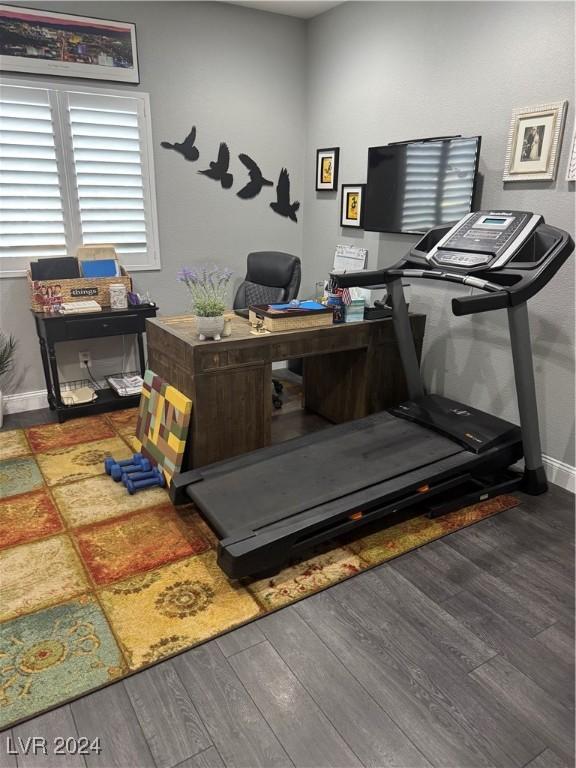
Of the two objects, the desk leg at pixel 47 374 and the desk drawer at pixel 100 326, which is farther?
the desk leg at pixel 47 374

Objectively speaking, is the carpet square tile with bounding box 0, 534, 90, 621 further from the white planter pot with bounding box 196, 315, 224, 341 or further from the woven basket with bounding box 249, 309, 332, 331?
the woven basket with bounding box 249, 309, 332, 331

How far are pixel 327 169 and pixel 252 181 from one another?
664mm

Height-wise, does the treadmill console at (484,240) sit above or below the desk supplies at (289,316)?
above

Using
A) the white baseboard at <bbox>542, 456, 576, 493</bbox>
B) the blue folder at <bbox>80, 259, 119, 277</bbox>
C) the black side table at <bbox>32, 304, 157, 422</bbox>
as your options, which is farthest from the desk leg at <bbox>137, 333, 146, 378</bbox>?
the white baseboard at <bbox>542, 456, 576, 493</bbox>

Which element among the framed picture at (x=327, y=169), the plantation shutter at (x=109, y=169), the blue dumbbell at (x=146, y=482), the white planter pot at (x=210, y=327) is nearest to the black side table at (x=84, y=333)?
the plantation shutter at (x=109, y=169)

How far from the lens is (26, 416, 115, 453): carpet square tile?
3.40m

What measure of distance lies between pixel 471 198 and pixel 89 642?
9.85ft

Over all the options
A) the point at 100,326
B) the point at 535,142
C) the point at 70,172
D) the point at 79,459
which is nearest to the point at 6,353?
the point at 100,326

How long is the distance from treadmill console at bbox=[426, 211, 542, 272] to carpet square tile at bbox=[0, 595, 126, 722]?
7.59 ft

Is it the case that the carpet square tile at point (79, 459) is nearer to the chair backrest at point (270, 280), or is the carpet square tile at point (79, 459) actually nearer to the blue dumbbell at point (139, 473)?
the blue dumbbell at point (139, 473)

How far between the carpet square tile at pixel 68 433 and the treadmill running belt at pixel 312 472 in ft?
4.27

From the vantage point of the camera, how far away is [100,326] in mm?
3693

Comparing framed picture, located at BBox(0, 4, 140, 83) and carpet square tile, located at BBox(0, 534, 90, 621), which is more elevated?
framed picture, located at BBox(0, 4, 140, 83)

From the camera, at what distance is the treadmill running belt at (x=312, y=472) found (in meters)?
2.32
